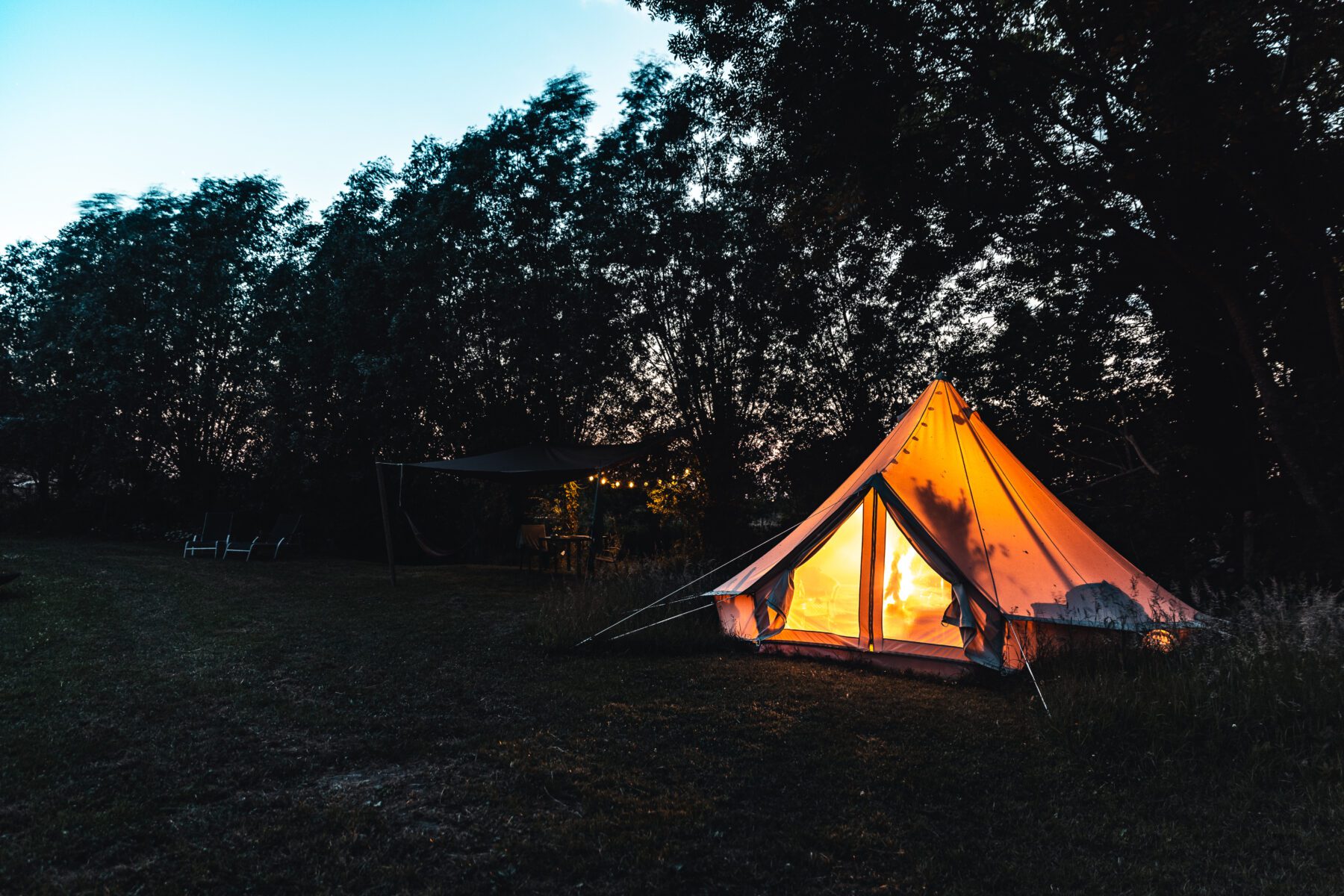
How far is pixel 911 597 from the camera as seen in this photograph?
5.46 m

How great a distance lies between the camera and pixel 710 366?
34.7 ft

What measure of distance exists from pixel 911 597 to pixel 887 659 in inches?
24.7

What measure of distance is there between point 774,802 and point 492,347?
34.1ft

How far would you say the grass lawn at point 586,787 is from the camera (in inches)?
90.7

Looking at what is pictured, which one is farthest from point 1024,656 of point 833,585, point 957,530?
point 833,585

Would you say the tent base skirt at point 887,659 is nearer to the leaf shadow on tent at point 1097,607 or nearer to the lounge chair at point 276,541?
the leaf shadow on tent at point 1097,607

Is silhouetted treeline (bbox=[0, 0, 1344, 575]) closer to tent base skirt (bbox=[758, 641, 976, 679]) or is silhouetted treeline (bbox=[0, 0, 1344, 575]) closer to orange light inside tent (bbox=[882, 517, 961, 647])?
orange light inside tent (bbox=[882, 517, 961, 647])

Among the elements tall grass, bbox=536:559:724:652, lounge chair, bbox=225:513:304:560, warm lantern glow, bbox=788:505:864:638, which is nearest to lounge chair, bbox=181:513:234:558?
lounge chair, bbox=225:513:304:560

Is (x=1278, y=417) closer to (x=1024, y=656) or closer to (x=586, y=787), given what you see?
(x=1024, y=656)

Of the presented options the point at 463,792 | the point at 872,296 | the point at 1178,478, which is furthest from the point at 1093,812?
the point at 872,296

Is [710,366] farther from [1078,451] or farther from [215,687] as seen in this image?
[215,687]

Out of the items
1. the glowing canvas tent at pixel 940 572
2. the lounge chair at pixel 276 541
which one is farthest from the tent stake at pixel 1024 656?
the lounge chair at pixel 276 541

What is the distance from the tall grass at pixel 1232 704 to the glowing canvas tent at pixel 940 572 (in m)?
0.54

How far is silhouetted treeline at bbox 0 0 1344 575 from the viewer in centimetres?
610
